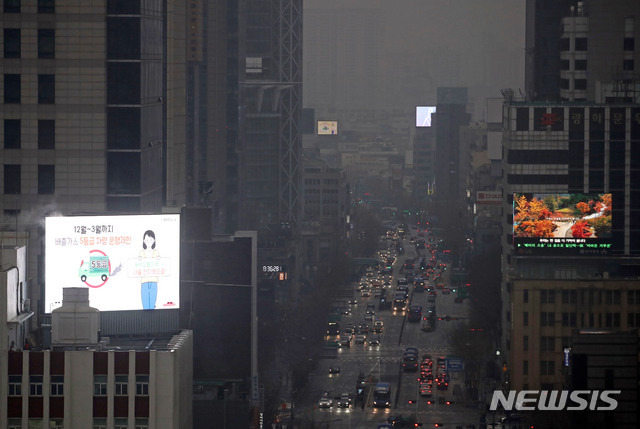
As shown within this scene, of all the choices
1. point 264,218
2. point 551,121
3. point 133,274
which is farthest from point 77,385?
point 264,218

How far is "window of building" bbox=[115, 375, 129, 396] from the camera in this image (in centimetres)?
4084

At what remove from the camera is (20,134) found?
54.9 meters

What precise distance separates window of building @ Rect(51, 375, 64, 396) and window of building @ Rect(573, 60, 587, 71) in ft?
242

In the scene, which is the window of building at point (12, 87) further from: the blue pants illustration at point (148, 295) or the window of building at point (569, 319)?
the window of building at point (569, 319)

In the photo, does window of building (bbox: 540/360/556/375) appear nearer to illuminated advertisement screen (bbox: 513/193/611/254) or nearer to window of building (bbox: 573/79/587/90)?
illuminated advertisement screen (bbox: 513/193/611/254)

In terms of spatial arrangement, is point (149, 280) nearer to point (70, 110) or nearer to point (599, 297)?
point (70, 110)

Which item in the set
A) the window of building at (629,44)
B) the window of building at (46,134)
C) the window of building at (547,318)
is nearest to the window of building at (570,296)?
the window of building at (547,318)

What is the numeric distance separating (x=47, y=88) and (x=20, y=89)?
88 centimetres

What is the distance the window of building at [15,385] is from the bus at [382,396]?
5009cm

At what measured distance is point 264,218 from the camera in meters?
164

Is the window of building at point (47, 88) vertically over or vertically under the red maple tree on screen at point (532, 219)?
over

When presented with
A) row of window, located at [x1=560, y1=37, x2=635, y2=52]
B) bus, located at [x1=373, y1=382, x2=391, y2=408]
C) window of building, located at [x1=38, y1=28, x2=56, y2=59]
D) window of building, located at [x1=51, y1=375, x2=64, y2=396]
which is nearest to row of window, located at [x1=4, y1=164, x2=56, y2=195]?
window of building, located at [x1=38, y1=28, x2=56, y2=59]

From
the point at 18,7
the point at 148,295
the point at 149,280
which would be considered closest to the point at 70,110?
the point at 18,7

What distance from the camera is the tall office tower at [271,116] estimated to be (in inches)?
6535
